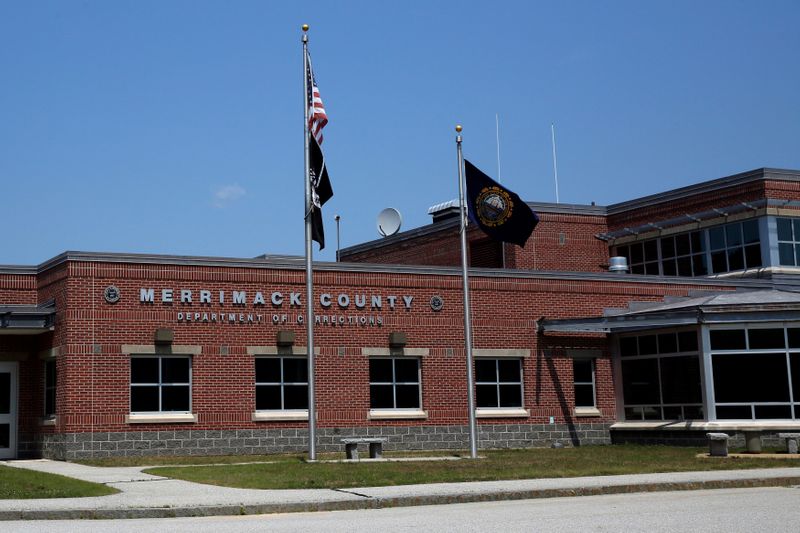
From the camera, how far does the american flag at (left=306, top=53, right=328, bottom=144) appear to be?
2780 cm

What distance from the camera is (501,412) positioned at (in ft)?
109

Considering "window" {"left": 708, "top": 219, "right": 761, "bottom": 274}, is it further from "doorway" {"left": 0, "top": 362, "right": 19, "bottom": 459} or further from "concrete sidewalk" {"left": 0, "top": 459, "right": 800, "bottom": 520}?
"doorway" {"left": 0, "top": 362, "right": 19, "bottom": 459}

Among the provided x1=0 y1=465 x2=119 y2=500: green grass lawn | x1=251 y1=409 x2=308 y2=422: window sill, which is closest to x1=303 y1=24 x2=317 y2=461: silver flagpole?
x1=251 y1=409 x2=308 y2=422: window sill

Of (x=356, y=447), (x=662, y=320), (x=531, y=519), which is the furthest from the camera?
(x=662, y=320)

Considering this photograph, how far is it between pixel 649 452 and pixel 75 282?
15.4 m

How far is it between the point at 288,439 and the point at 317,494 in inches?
495

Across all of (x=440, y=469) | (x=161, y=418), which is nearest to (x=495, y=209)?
(x=440, y=469)

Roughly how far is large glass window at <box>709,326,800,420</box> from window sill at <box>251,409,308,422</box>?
11602mm

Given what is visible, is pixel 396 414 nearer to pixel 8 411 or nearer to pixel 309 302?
pixel 309 302

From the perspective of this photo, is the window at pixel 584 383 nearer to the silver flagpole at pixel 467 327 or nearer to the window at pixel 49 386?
the silver flagpole at pixel 467 327

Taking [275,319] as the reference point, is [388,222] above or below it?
above

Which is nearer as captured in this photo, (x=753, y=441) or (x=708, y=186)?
(x=753, y=441)

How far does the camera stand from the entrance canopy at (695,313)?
31.1m

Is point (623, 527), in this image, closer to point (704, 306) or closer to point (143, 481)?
point (143, 481)
